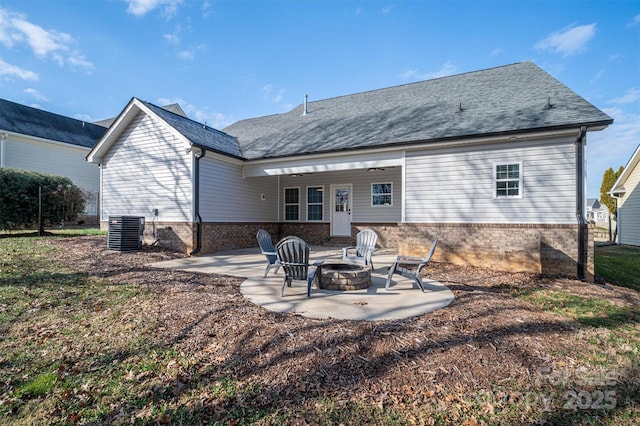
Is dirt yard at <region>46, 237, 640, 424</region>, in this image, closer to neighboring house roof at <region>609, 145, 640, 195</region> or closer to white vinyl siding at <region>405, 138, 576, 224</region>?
white vinyl siding at <region>405, 138, 576, 224</region>

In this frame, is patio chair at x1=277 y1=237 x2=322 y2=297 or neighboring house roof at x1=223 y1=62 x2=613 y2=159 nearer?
patio chair at x1=277 y1=237 x2=322 y2=297

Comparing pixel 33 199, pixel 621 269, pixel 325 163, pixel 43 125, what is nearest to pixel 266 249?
pixel 325 163

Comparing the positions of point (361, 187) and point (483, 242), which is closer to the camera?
point (483, 242)

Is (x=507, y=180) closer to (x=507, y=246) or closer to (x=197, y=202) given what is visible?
(x=507, y=246)

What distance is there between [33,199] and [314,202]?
35.4 ft

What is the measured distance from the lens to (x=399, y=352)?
3.17m

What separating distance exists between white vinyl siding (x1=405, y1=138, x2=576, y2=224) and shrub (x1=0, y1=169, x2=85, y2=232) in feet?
→ 42.7

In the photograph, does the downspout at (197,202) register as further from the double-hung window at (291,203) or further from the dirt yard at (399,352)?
the double-hung window at (291,203)

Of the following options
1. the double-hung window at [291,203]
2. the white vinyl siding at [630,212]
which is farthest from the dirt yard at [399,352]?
the white vinyl siding at [630,212]

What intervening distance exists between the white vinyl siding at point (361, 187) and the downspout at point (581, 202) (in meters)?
5.97

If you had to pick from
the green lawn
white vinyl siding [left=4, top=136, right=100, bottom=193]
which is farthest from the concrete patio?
→ white vinyl siding [left=4, top=136, right=100, bottom=193]

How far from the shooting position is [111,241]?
923 cm

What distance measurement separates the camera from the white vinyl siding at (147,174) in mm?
10133

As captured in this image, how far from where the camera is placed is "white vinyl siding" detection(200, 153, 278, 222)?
10383mm
